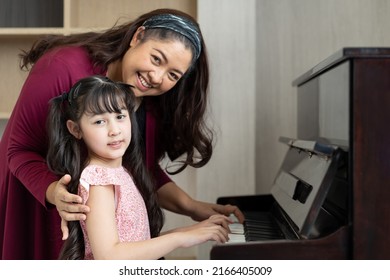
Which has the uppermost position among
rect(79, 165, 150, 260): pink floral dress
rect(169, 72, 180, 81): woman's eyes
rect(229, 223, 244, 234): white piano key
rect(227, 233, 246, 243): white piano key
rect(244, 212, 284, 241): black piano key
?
rect(169, 72, 180, 81): woman's eyes

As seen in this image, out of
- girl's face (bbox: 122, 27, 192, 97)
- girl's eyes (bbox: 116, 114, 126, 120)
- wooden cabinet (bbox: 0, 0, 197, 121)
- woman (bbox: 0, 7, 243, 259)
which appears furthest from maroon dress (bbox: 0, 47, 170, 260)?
wooden cabinet (bbox: 0, 0, 197, 121)

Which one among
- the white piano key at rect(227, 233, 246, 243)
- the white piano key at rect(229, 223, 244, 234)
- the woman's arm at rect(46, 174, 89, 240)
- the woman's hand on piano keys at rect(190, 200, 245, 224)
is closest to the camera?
the woman's arm at rect(46, 174, 89, 240)

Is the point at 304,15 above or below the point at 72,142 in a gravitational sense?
above

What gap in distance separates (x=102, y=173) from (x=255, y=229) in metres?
0.49

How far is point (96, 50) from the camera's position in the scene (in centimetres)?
129

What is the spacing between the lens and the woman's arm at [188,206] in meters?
1.55

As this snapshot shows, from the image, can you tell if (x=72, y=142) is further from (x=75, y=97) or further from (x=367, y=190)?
(x=367, y=190)

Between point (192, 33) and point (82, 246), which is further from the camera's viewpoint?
point (192, 33)

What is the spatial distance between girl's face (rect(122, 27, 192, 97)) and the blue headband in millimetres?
29

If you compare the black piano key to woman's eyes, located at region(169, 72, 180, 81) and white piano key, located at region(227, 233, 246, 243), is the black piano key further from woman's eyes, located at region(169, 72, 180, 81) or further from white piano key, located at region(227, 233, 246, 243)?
woman's eyes, located at region(169, 72, 180, 81)

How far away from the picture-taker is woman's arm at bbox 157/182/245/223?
60.9 inches

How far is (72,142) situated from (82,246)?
0.74 ft

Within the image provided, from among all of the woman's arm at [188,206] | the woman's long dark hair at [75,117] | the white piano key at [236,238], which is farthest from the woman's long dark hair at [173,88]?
the white piano key at [236,238]

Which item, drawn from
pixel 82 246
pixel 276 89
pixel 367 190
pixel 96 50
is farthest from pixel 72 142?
pixel 276 89
